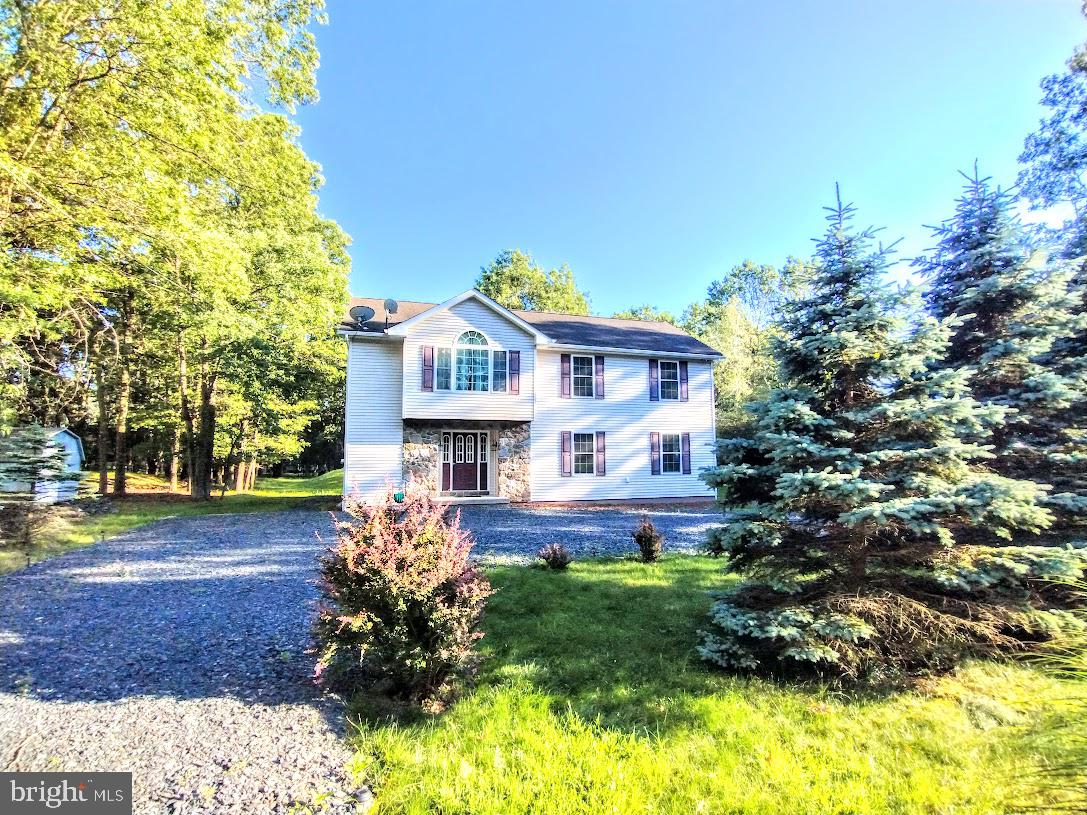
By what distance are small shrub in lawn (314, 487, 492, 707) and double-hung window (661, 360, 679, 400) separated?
50.0 feet

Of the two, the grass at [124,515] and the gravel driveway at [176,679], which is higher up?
the grass at [124,515]

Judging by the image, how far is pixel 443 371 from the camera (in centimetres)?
1491

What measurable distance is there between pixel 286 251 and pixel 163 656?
51.6ft

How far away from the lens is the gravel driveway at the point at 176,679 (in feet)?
9.01

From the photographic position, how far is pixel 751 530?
14.1 feet

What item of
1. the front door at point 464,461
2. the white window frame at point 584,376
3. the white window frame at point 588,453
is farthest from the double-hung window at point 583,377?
the front door at point 464,461

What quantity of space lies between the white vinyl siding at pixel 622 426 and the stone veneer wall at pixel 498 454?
1.35 feet

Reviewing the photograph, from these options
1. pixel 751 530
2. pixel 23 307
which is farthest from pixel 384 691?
pixel 23 307

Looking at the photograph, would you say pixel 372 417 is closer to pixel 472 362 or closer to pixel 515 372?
pixel 472 362

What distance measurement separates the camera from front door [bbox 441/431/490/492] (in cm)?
1597

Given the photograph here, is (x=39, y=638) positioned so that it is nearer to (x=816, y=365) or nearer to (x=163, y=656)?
(x=163, y=656)

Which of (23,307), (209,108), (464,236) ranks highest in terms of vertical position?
(464,236)

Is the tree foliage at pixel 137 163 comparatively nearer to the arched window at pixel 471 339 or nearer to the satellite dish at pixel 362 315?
the satellite dish at pixel 362 315

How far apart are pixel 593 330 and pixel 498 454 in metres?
6.51
